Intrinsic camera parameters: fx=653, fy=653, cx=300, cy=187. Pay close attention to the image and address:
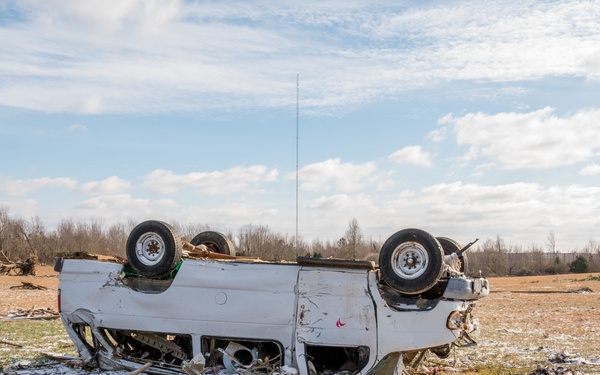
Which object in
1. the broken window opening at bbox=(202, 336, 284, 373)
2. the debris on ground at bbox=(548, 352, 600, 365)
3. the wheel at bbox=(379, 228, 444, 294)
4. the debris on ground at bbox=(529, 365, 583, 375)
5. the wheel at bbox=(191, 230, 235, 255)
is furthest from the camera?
the debris on ground at bbox=(548, 352, 600, 365)

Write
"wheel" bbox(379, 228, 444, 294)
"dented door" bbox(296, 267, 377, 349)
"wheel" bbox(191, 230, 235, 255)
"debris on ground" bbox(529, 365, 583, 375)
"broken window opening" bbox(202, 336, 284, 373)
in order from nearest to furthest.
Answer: "wheel" bbox(379, 228, 444, 294), "dented door" bbox(296, 267, 377, 349), "broken window opening" bbox(202, 336, 284, 373), "debris on ground" bbox(529, 365, 583, 375), "wheel" bbox(191, 230, 235, 255)

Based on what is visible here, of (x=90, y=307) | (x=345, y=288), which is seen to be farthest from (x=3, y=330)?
(x=345, y=288)

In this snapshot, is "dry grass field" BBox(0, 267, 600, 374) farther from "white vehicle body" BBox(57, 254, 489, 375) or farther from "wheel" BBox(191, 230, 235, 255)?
"wheel" BBox(191, 230, 235, 255)

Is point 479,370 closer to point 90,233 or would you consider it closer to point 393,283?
point 393,283

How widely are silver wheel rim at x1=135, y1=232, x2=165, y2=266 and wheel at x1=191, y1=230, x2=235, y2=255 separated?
1.67 metres

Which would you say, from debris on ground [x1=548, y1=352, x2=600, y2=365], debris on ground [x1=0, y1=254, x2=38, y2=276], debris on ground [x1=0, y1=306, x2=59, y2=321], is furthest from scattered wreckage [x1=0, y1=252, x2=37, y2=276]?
debris on ground [x1=548, y1=352, x2=600, y2=365]

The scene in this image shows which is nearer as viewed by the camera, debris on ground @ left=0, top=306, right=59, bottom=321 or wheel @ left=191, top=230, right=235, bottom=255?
wheel @ left=191, top=230, right=235, bottom=255

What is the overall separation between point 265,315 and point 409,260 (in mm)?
1694

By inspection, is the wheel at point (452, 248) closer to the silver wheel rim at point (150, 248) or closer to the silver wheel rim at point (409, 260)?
the silver wheel rim at point (409, 260)

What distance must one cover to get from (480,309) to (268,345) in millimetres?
15408

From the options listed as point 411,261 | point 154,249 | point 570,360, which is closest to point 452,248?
point 411,261

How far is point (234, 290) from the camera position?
7.31 metres

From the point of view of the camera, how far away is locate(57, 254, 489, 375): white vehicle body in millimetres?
6859

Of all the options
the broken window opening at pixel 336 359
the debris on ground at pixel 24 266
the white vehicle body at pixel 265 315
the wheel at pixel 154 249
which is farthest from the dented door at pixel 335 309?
the debris on ground at pixel 24 266
